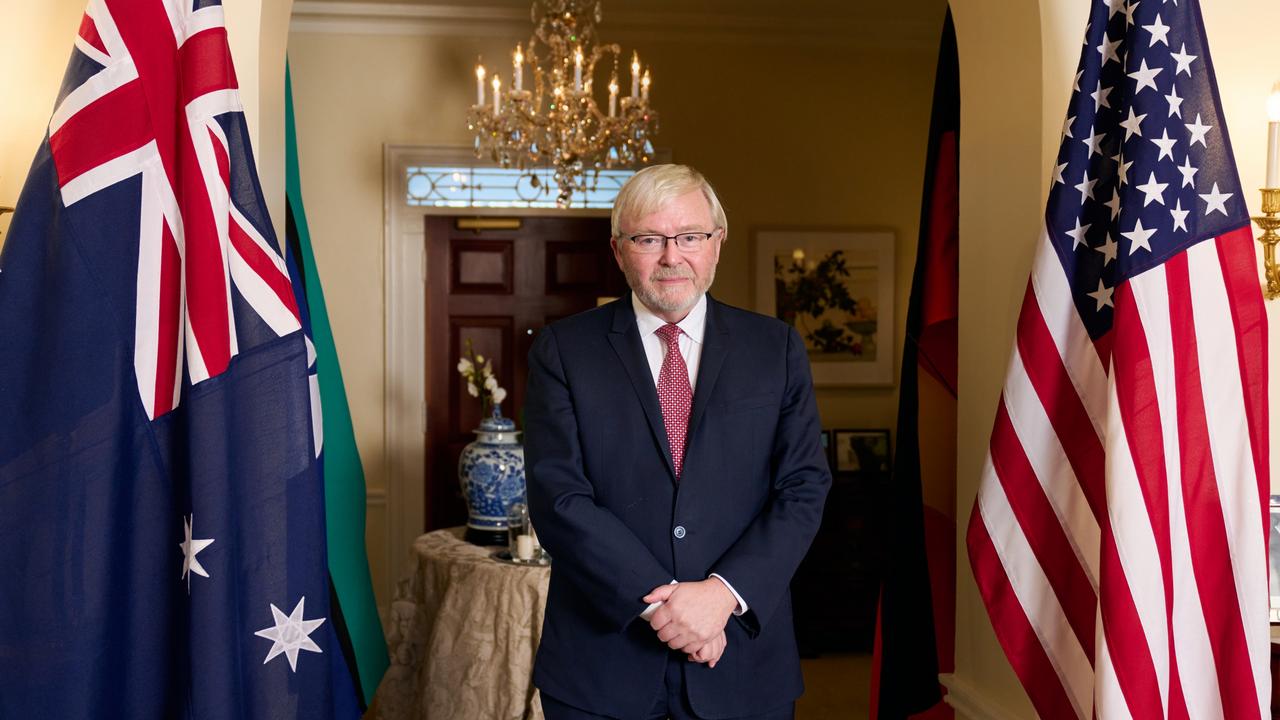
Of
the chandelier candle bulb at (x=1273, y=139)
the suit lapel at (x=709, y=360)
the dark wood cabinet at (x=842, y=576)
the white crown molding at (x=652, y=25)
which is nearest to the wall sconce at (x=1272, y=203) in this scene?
the chandelier candle bulb at (x=1273, y=139)

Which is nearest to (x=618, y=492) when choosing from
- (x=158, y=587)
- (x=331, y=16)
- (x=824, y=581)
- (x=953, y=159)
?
(x=158, y=587)

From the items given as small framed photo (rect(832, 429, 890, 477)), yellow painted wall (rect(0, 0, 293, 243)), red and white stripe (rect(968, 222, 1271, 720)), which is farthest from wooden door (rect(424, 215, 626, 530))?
red and white stripe (rect(968, 222, 1271, 720))

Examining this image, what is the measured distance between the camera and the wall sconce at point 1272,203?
2232 mm

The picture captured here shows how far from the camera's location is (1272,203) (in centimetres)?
228

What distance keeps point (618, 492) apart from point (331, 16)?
4202 mm

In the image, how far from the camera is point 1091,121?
193 centimetres

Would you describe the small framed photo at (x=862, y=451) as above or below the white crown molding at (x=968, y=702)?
above

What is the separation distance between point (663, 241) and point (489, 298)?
3.79 metres

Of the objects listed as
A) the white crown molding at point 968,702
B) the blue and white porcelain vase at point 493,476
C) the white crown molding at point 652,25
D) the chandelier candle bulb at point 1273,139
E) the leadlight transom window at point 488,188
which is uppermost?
the white crown molding at point 652,25

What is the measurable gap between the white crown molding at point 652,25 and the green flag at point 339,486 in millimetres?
2973

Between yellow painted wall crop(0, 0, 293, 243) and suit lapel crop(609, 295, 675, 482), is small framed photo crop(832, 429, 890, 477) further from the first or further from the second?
yellow painted wall crop(0, 0, 293, 243)

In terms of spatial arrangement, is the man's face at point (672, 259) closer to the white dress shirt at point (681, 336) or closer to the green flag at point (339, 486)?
the white dress shirt at point (681, 336)

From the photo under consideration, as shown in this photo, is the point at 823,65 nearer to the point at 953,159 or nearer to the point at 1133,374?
the point at 953,159

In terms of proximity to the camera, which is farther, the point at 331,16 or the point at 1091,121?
the point at 331,16
